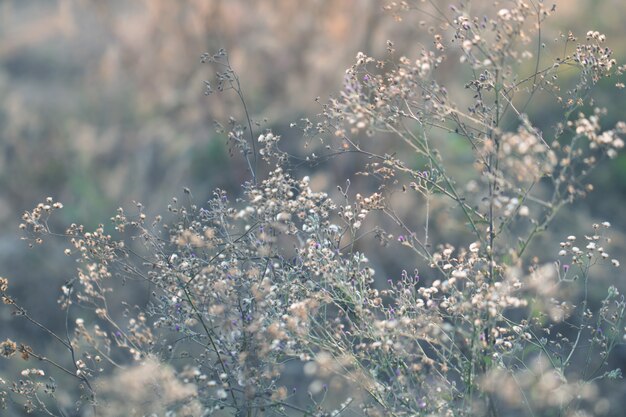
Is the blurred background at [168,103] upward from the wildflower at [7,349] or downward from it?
upward

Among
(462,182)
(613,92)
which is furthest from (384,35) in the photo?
(613,92)

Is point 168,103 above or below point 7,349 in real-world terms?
above

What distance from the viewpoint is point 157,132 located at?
29.7 feet

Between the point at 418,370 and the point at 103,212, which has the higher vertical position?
the point at 103,212

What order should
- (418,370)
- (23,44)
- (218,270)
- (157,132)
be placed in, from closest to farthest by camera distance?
1. (418,370)
2. (218,270)
3. (157,132)
4. (23,44)

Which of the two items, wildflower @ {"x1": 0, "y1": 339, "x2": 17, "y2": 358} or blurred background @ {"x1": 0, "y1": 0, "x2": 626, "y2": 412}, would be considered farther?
blurred background @ {"x1": 0, "y1": 0, "x2": 626, "y2": 412}

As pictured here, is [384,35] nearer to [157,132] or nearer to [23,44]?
[157,132]

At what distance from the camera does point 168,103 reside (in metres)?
9.08

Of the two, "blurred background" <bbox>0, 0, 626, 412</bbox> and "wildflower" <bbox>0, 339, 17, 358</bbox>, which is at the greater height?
"blurred background" <bbox>0, 0, 626, 412</bbox>

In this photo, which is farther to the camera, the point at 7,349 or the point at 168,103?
the point at 168,103

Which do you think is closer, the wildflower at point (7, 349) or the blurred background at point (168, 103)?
the wildflower at point (7, 349)

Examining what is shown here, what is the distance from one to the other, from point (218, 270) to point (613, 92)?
671 cm

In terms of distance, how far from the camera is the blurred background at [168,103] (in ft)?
25.9

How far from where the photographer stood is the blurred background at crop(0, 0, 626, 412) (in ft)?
25.9
